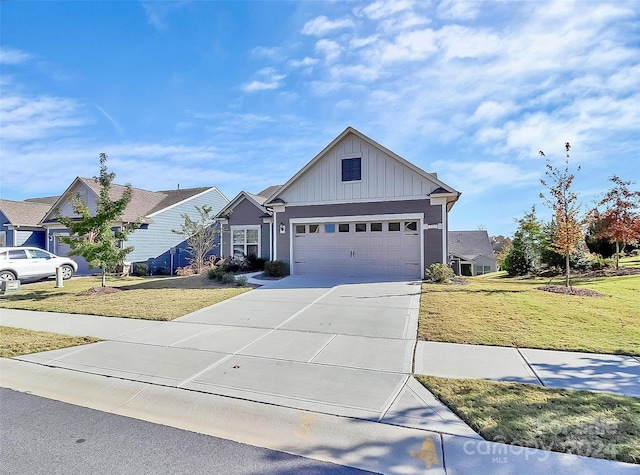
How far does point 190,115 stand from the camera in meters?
14.5

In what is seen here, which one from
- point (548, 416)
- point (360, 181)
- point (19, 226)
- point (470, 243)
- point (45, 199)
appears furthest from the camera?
point (470, 243)

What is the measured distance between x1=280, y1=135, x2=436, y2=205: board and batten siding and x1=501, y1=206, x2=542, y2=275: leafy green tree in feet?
21.9

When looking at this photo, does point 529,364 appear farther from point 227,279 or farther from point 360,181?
point 227,279

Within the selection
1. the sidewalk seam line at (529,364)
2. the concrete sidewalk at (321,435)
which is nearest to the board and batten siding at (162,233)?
the concrete sidewalk at (321,435)

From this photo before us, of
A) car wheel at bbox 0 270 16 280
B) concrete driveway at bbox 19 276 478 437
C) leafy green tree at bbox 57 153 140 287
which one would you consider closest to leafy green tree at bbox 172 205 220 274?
car wheel at bbox 0 270 16 280

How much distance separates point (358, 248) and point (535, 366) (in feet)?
→ 32.3

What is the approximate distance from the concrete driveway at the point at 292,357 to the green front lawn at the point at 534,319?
83 centimetres

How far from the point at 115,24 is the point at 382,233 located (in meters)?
11.1

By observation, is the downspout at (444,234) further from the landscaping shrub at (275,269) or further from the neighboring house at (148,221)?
the neighboring house at (148,221)

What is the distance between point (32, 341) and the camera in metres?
6.56

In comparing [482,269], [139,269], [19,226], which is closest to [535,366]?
[139,269]

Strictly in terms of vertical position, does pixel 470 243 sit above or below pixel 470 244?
above

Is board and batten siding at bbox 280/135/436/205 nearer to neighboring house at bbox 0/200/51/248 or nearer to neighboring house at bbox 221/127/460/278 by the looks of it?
neighboring house at bbox 221/127/460/278

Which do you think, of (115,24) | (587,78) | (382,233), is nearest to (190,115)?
(115,24)
